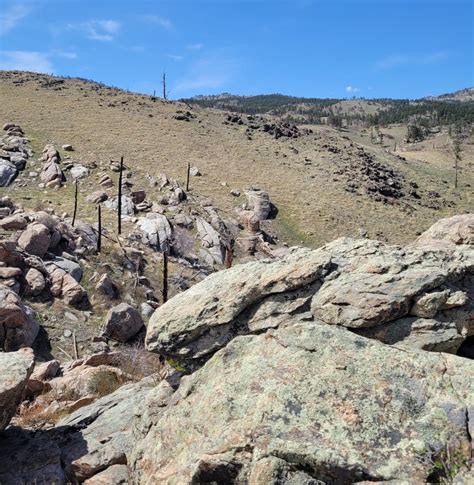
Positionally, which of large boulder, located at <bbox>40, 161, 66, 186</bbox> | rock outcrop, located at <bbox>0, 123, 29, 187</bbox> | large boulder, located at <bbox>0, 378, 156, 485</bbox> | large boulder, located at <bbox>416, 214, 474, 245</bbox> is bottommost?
large boulder, located at <bbox>0, 378, 156, 485</bbox>

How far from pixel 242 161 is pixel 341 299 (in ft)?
188

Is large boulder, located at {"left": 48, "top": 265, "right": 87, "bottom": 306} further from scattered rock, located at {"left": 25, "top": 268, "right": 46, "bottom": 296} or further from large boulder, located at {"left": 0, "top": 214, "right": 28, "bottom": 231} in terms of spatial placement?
large boulder, located at {"left": 0, "top": 214, "right": 28, "bottom": 231}

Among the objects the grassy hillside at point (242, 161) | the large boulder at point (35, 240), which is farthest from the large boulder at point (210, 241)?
the large boulder at point (35, 240)

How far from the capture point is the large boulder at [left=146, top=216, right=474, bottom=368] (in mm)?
7973

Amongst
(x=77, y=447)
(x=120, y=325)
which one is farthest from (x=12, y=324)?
(x=77, y=447)

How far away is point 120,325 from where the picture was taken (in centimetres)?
2283

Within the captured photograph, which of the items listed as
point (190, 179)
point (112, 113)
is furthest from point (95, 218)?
point (112, 113)

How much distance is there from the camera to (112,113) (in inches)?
2921

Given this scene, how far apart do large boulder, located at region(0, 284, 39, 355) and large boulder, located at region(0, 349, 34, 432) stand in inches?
422

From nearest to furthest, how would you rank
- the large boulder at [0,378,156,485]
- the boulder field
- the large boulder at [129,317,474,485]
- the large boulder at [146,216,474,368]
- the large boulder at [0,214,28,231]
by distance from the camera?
the large boulder at [129,317,474,485], the boulder field, the large boulder at [146,216,474,368], the large boulder at [0,378,156,485], the large boulder at [0,214,28,231]

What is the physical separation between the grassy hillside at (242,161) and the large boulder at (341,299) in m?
36.3

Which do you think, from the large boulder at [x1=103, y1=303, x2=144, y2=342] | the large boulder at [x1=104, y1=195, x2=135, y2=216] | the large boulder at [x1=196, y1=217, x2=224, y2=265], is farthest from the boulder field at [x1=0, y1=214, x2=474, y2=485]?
the large boulder at [x1=104, y1=195, x2=135, y2=216]

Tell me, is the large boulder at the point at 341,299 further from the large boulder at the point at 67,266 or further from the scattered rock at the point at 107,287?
the large boulder at the point at 67,266

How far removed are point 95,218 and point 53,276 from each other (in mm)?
13654
